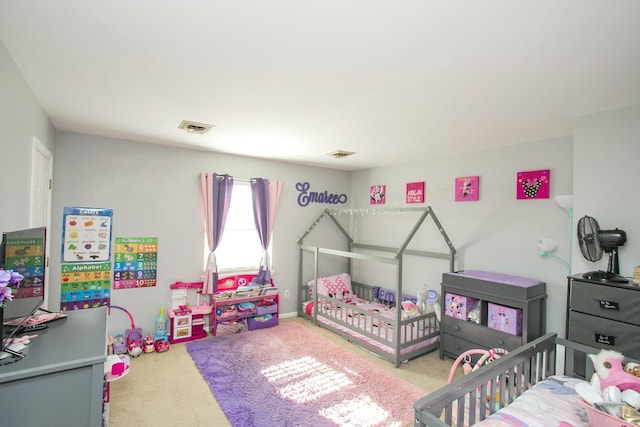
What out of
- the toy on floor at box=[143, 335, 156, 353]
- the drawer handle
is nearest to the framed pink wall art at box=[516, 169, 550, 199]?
the drawer handle

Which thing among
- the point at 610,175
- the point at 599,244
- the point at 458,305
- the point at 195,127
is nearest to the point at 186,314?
the point at 195,127

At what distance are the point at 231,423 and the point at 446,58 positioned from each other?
2.64 metres

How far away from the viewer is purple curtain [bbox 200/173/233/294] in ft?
12.3

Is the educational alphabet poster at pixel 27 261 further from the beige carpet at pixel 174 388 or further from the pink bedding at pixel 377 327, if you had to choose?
the pink bedding at pixel 377 327

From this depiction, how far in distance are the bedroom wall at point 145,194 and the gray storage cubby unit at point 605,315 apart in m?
3.53

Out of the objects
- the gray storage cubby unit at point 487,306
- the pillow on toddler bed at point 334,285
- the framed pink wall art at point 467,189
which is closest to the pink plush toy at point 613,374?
the gray storage cubby unit at point 487,306

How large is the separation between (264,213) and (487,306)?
9.12ft

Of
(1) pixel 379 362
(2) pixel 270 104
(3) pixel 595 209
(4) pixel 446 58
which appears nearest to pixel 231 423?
(1) pixel 379 362

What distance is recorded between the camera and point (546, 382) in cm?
170

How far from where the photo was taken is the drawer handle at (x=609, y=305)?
192 centimetres

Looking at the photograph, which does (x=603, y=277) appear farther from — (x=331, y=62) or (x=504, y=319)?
(x=331, y=62)

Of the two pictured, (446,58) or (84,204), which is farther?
(84,204)

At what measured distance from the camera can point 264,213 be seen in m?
4.16

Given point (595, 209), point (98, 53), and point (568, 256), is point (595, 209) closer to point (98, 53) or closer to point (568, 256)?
point (568, 256)
